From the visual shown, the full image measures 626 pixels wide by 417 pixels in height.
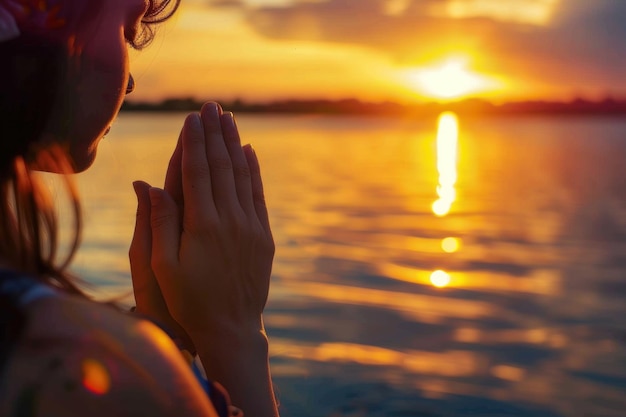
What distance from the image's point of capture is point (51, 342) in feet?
3.84

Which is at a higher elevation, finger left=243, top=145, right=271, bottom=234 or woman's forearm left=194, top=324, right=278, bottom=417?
finger left=243, top=145, right=271, bottom=234

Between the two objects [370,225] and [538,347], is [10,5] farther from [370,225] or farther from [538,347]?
[370,225]

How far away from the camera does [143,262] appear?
2.18 meters

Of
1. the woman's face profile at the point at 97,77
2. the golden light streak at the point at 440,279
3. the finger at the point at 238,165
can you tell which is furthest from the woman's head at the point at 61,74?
the golden light streak at the point at 440,279

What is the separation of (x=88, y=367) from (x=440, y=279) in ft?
34.1

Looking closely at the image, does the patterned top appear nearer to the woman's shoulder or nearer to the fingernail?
the woman's shoulder

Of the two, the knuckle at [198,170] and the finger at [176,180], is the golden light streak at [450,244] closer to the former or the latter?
the finger at [176,180]

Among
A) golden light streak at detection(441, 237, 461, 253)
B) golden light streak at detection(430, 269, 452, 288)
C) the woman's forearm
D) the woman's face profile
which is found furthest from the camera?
golden light streak at detection(441, 237, 461, 253)

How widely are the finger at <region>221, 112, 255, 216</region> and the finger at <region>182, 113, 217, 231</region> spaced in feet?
0.26

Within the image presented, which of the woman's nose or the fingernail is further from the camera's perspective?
the woman's nose

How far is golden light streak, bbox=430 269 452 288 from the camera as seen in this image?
11.0 meters

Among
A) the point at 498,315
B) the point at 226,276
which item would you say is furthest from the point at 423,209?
the point at 226,276

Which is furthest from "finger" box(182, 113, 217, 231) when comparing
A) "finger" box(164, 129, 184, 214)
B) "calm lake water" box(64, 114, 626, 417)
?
"calm lake water" box(64, 114, 626, 417)

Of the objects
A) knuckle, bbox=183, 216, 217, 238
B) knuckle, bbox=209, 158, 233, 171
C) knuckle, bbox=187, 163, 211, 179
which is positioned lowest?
knuckle, bbox=183, 216, 217, 238
